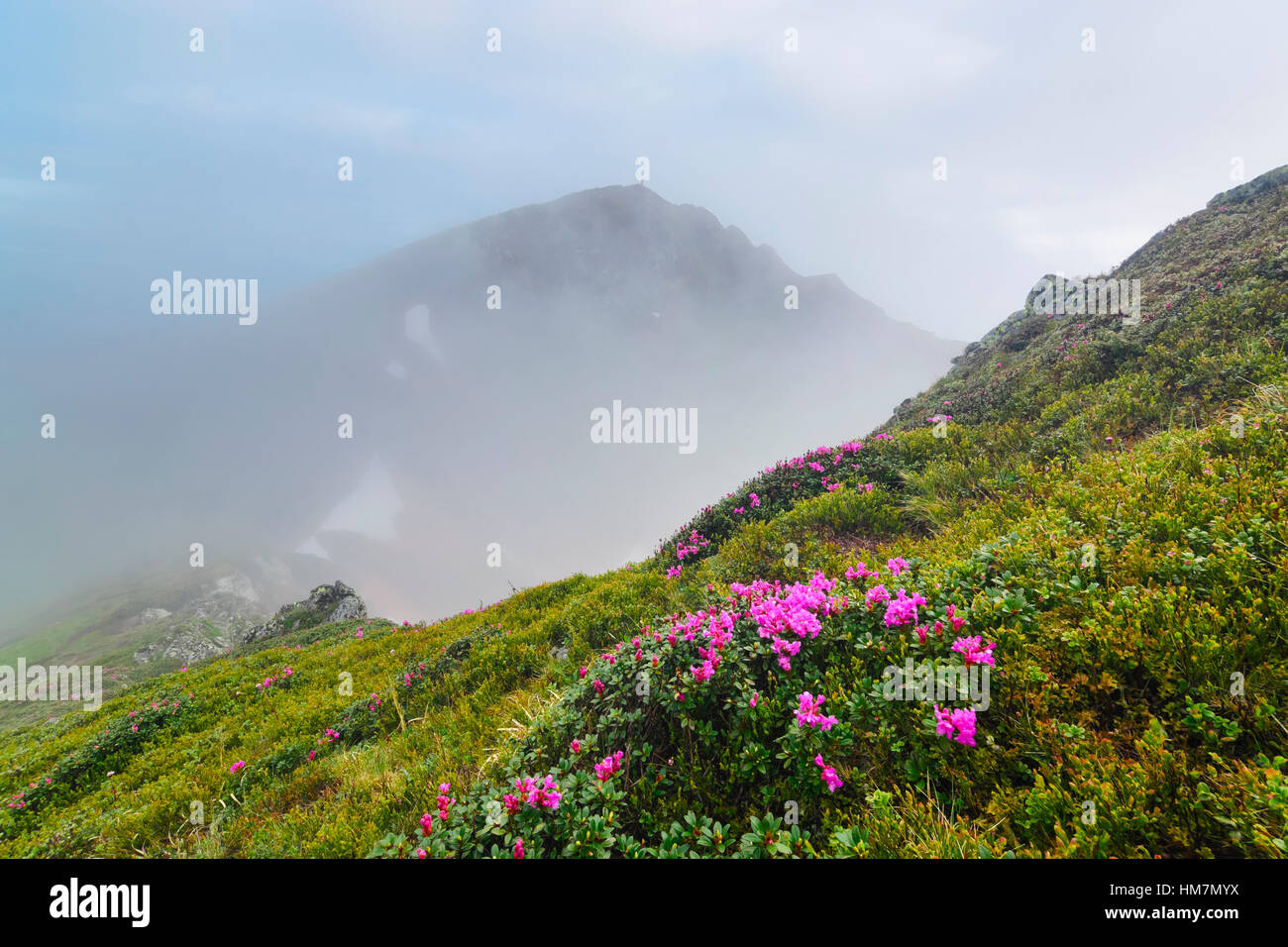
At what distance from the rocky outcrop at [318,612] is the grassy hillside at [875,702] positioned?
12414 millimetres

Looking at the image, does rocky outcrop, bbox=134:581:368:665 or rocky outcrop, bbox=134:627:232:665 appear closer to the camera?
rocky outcrop, bbox=134:581:368:665

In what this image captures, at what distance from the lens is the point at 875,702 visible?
325 cm

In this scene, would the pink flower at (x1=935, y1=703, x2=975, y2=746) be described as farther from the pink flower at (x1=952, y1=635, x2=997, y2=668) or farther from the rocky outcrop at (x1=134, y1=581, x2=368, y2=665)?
the rocky outcrop at (x1=134, y1=581, x2=368, y2=665)

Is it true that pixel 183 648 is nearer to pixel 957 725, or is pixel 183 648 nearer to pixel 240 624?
pixel 240 624

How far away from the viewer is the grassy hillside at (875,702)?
2490 mm

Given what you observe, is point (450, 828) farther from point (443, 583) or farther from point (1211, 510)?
point (443, 583)

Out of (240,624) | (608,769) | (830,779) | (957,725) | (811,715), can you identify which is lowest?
(240,624)

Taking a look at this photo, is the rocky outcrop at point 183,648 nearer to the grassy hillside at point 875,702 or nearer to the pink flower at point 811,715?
the grassy hillside at point 875,702

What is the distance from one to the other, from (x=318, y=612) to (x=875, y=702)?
Result: 82.7ft

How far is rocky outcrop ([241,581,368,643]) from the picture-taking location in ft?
68.5

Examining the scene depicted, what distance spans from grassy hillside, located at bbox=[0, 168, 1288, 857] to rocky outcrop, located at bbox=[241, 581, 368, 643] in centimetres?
1241
